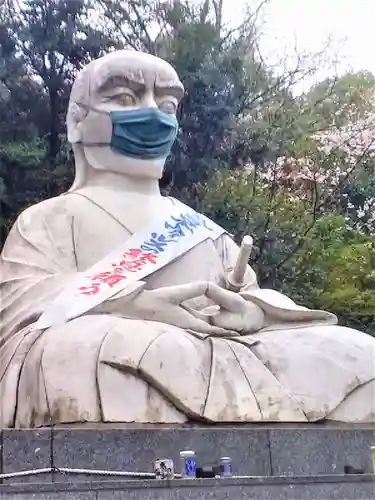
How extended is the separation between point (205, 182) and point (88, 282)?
21.8 ft

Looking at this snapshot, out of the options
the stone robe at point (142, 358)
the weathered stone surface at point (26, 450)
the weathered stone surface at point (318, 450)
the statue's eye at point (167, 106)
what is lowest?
the weathered stone surface at point (318, 450)

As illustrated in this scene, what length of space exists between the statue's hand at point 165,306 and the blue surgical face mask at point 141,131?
3.92 feet

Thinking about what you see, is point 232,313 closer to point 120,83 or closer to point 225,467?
point 225,467

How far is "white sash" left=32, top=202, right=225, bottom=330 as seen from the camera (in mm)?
4996

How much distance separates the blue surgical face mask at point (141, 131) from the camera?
5922mm

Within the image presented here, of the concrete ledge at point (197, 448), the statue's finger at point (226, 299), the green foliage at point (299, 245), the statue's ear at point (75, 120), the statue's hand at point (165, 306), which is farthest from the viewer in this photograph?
the green foliage at point (299, 245)

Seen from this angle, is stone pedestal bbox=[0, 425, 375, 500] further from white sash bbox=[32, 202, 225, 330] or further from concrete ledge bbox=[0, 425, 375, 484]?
white sash bbox=[32, 202, 225, 330]

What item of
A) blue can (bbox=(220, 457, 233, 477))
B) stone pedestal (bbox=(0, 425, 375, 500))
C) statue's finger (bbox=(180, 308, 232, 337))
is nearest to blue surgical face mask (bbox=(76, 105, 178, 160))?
statue's finger (bbox=(180, 308, 232, 337))

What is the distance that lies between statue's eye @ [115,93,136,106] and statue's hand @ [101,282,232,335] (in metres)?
1.40

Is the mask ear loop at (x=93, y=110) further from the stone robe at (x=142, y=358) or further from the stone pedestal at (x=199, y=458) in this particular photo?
the stone pedestal at (x=199, y=458)

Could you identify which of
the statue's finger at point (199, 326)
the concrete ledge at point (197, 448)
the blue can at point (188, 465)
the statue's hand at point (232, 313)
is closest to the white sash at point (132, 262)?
the statue's finger at point (199, 326)

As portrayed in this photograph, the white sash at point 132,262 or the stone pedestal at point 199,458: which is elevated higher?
the white sash at point 132,262

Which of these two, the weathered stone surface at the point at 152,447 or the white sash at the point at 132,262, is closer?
the weathered stone surface at the point at 152,447

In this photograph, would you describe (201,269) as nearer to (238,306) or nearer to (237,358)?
(238,306)
